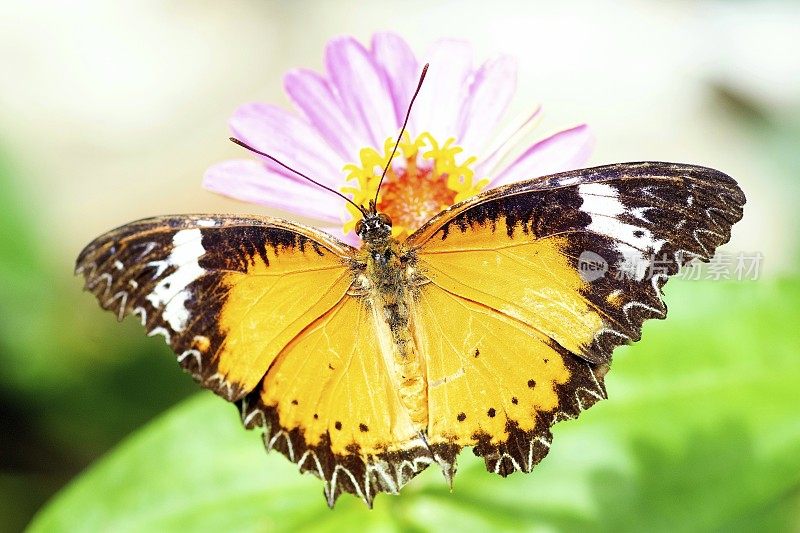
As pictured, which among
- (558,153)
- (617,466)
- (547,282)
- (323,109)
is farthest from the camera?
(617,466)

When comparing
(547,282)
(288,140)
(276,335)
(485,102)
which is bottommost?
(276,335)

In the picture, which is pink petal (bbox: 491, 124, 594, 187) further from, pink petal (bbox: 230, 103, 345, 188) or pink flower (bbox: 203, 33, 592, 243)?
pink petal (bbox: 230, 103, 345, 188)

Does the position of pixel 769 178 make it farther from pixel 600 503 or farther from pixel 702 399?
pixel 600 503

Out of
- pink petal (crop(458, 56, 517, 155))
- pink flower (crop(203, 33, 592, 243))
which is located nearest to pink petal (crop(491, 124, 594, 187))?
pink flower (crop(203, 33, 592, 243))

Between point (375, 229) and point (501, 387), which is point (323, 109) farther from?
point (501, 387)

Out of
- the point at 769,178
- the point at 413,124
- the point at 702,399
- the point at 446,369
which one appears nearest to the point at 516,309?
the point at 446,369

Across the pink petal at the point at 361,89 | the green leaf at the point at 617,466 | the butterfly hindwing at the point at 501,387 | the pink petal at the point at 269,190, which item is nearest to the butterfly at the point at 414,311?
the butterfly hindwing at the point at 501,387

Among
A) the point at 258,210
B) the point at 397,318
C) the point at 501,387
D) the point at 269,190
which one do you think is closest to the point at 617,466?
the point at 501,387
